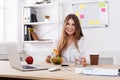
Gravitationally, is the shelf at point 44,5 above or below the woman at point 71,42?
above

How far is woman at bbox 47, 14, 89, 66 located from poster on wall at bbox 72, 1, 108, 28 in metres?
1.02

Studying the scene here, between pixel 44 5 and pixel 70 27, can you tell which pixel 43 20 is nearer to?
pixel 44 5

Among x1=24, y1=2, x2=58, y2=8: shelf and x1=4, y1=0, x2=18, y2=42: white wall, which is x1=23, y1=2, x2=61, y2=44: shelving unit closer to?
x1=24, y1=2, x2=58, y2=8: shelf

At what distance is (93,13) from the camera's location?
376 centimetres

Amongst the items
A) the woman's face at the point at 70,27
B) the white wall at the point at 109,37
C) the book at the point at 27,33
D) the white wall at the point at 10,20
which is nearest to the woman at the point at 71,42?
the woman's face at the point at 70,27

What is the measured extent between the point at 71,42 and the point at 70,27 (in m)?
0.19

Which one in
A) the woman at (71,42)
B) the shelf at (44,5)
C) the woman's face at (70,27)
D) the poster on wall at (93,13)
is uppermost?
the shelf at (44,5)

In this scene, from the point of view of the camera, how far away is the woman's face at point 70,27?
9.02ft

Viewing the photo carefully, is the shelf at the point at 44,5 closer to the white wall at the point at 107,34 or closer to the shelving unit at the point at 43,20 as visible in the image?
the shelving unit at the point at 43,20

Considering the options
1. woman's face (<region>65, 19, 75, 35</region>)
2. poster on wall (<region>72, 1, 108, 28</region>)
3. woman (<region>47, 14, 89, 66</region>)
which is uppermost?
poster on wall (<region>72, 1, 108, 28</region>)

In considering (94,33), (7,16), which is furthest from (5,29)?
(94,33)

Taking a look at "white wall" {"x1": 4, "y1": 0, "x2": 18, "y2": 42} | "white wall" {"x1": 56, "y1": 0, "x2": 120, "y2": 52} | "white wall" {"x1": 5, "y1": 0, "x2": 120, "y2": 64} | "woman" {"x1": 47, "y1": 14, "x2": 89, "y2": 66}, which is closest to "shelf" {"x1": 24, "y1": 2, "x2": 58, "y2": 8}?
"white wall" {"x1": 5, "y1": 0, "x2": 120, "y2": 64}

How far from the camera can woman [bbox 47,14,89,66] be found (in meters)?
2.64

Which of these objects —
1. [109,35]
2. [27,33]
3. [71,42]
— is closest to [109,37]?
[109,35]
